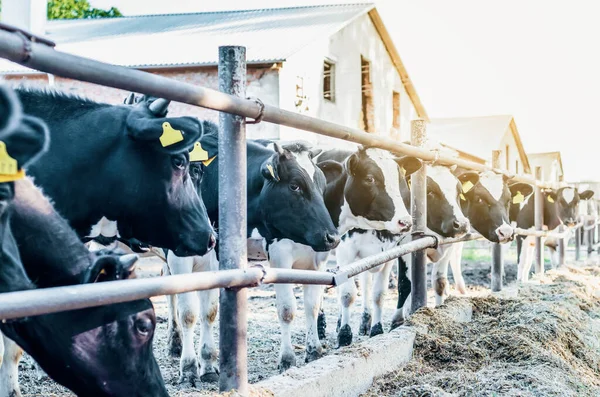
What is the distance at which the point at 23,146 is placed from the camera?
209 cm

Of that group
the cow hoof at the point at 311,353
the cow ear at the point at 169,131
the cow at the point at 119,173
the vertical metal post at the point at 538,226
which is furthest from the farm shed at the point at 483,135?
the cow ear at the point at 169,131

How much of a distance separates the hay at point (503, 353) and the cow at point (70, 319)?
1.60 m

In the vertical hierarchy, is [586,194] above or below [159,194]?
below

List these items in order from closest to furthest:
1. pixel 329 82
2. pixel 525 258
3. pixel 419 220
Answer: pixel 419 220 → pixel 525 258 → pixel 329 82

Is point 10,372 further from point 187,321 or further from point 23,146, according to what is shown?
point 23,146

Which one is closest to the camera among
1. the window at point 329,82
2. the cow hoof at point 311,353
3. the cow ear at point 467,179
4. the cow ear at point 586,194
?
the cow hoof at point 311,353

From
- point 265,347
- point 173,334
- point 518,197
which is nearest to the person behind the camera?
→ point 173,334

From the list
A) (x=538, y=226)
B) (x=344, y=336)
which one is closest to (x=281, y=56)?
(x=538, y=226)

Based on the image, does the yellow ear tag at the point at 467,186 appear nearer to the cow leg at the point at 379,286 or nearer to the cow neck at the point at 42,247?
the cow leg at the point at 379,286

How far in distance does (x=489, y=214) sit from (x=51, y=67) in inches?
290

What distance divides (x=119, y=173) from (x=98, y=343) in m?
1.49

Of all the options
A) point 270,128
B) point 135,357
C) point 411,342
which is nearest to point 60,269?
point 135,357

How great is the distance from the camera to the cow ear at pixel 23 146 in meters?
2.05

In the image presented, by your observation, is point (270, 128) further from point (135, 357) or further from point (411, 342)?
point (135, 357)
